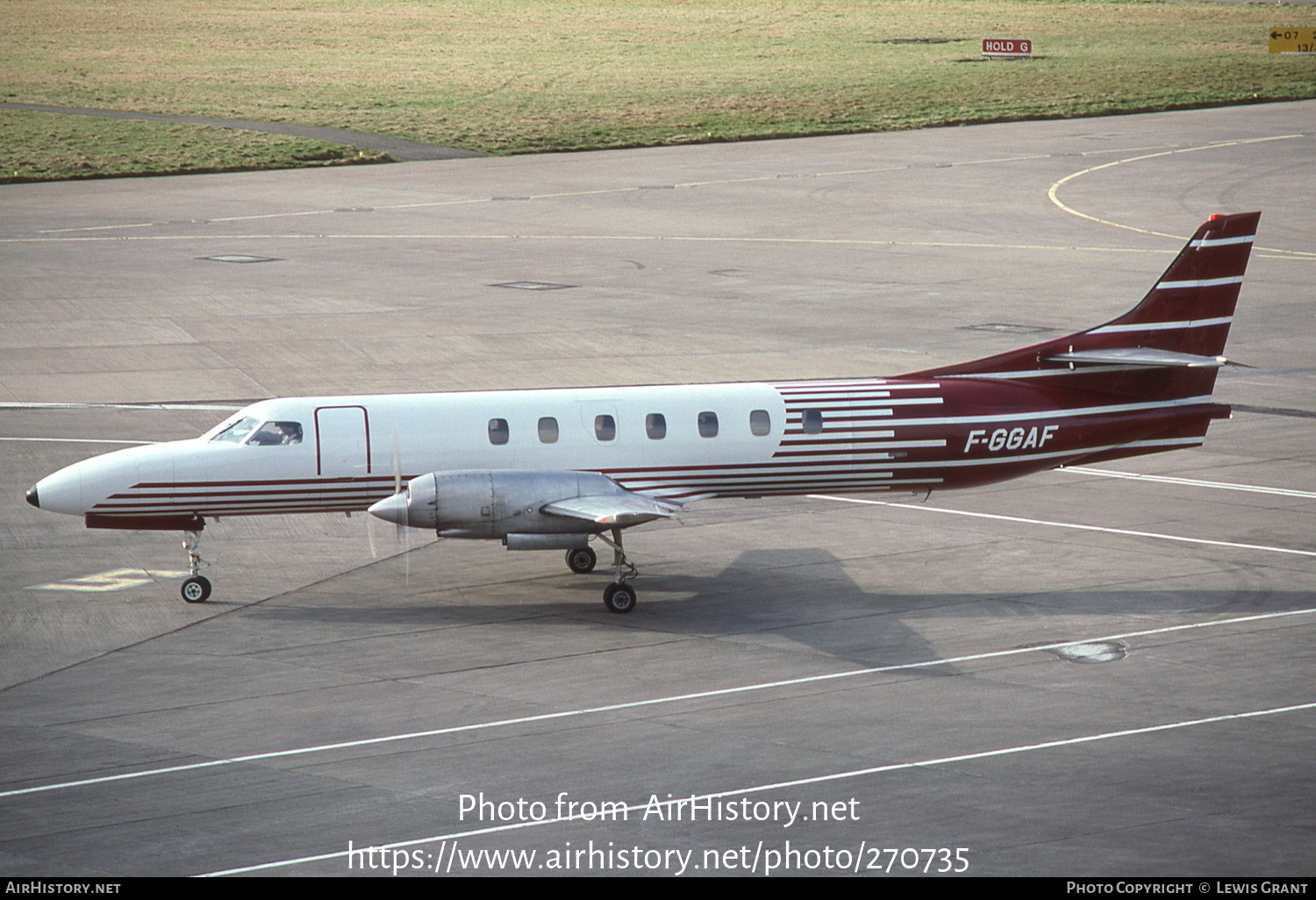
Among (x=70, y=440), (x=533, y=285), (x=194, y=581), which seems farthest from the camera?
(x=533, y=285)

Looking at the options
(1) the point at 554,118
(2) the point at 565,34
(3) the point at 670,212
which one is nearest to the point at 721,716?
(3) the point at 670,212

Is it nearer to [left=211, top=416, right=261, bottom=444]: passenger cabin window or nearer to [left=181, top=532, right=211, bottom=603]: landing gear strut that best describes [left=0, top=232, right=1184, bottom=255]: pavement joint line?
[left=211, top=416, right=261, bottom=444]: passenger cabin window

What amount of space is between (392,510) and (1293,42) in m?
107

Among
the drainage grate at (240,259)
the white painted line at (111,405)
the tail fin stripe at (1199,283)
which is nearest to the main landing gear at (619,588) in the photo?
the tail fin stripe at (1199,283)

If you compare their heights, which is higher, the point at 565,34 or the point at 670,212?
the point at 565,34

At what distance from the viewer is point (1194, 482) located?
3397 cm

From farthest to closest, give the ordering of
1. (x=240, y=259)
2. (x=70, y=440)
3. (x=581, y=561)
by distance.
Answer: (x=240, y=259) < (x=70, y=440) < (x=581, y=561)

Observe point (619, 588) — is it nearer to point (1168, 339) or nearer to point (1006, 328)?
point (1168, 339)

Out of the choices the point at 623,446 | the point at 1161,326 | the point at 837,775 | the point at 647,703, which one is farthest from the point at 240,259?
the point at 837,775

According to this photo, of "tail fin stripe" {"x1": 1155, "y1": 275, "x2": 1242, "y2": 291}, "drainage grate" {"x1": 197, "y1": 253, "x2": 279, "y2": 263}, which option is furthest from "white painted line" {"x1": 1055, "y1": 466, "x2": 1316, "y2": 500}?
"drainage grate" {"x1": 197, "y1": 253, "x2": 279, "y2": 263}

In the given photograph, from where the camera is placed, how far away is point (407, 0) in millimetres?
154500
